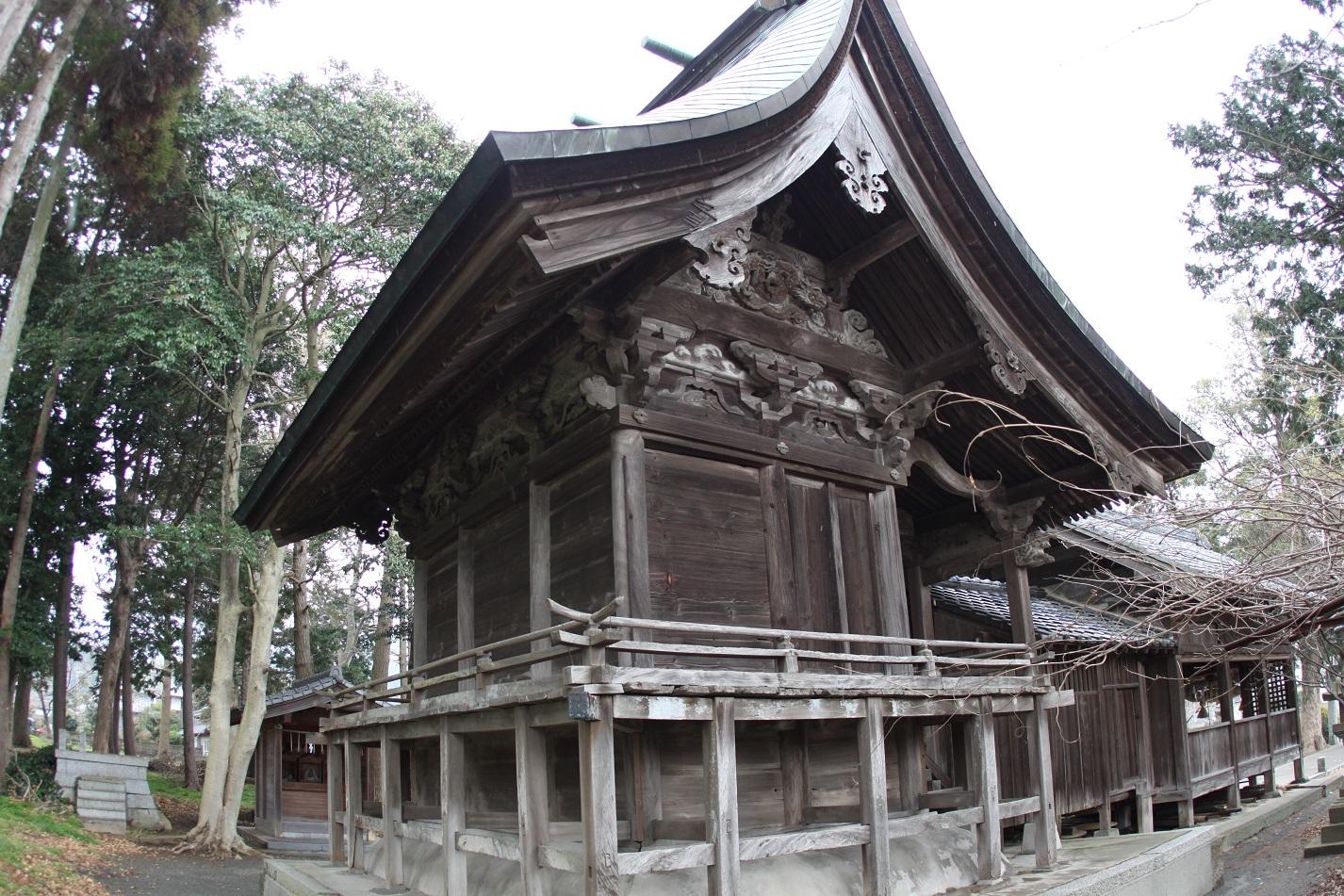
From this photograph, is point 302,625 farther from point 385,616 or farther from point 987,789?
point 987,789

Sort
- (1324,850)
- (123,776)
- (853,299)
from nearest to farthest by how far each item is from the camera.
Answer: (853,299), (1324,850), (123,776)

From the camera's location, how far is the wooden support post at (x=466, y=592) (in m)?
8.99

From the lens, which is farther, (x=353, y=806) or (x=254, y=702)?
(x=254, y=702)

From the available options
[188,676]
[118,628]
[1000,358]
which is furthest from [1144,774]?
[188,676]

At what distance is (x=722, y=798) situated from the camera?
5.36 m

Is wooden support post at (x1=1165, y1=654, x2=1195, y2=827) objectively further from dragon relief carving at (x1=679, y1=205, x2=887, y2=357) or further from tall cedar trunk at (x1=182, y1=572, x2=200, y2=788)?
tall cedar trunk at (x1=182, y1=572, x2=200, y2=788)

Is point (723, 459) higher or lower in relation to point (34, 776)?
higher

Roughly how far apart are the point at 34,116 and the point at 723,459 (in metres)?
15.1

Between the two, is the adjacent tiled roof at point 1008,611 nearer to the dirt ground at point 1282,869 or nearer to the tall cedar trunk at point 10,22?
the dirt ground at point 1282,869

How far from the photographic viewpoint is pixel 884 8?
7.23m

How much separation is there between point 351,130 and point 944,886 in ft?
63.7

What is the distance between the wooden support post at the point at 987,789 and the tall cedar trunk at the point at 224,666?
1631cm

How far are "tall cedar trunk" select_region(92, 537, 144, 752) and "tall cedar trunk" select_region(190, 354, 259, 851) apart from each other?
6.92m

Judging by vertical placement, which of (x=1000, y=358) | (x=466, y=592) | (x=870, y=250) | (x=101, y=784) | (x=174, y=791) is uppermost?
(x=870, y=250)
